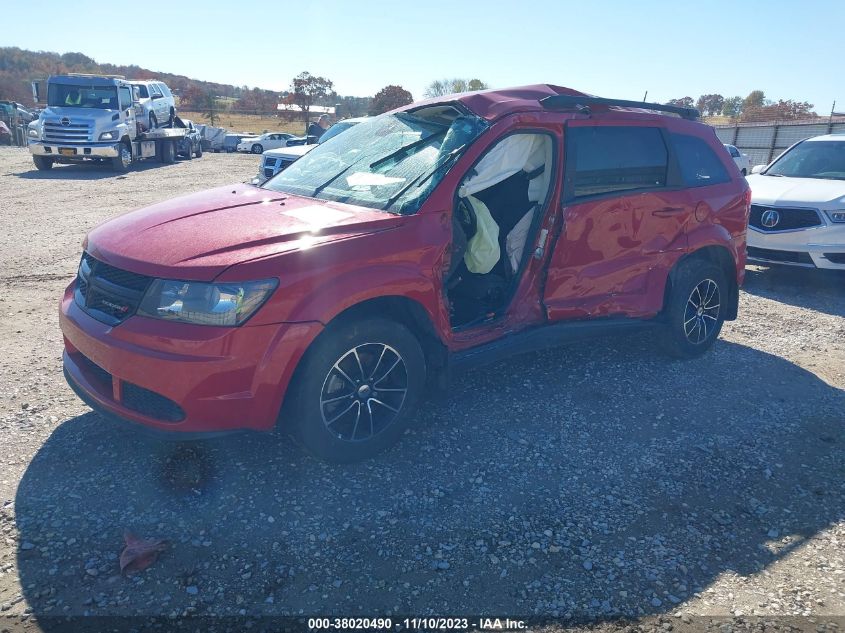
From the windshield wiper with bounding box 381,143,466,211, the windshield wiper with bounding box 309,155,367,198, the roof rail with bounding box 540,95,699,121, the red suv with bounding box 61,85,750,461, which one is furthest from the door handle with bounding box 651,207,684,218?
the windshield wiper with bounding box 309,155,367,198

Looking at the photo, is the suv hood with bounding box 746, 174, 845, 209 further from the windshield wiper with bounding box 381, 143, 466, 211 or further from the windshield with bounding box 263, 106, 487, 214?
the windshield wiper with bounding box 381, 143, 466, 211

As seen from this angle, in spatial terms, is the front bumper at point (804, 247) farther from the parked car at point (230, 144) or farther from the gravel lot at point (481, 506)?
the parked car at point (230, 144)

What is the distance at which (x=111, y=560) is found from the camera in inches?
107

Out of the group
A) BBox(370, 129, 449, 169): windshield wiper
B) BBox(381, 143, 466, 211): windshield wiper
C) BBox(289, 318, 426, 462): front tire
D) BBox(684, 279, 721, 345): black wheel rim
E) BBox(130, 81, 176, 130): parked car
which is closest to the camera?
BBox(289, 318, 426, 462): front tire

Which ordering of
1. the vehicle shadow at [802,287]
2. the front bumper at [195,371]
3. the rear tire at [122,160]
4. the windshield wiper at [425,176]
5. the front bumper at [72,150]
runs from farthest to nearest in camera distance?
the rear tire at [122,160] → the front bumper at [72,150] → the vehicle shadow at [802,287] → the windshield wiper at [425,176] → the front bumper at [195,371]

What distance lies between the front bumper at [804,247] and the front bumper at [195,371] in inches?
261

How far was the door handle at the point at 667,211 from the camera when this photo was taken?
4.72 m

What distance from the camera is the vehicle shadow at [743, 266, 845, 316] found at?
7152 mm

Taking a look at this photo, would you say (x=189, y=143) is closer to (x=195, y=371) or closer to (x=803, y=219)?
(x=803, y=219)

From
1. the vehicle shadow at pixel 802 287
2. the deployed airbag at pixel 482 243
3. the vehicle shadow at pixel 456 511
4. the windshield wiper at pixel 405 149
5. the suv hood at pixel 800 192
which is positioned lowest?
the vehicle shadow at pixel 456 511

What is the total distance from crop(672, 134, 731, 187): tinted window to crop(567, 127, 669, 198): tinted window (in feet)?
0.68

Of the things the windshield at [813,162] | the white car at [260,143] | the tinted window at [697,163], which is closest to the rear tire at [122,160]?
the white car at [260,143]

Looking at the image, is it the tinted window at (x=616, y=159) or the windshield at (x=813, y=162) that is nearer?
the tinted window at (x=616, y=159)

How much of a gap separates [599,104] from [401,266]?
2.12 meters
